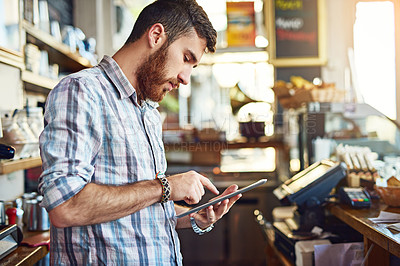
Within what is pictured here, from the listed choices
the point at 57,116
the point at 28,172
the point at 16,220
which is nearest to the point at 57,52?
the point at 28,172

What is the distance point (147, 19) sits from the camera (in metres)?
1.30

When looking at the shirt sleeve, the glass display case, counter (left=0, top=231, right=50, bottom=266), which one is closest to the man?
the shirt sleeve

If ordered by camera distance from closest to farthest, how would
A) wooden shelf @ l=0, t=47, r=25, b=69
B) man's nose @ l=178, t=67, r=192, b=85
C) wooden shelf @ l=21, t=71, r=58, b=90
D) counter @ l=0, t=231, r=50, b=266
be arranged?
man's nose @ l=178, t=67, r=192, b=85, counter @ l=0, t=231, r=50, b=266, wooden shelf @ l=0, t=47, r=25, b=69, wooden shelf @ l=21, t=71, r=58, b=90

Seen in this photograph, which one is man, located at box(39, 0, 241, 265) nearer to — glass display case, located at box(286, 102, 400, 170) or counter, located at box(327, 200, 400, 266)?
counter, located at box(327, 200, 400, 266)

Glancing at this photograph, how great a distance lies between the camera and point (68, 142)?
99cm

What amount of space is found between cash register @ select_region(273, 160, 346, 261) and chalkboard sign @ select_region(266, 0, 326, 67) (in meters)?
2.68

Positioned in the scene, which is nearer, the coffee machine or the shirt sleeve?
the shirt sleeve

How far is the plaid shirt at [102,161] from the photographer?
3.22 feet

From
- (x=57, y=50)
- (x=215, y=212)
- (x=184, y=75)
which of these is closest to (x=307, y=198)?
(x=215, y=212)

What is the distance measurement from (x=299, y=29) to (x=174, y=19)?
3.62 m

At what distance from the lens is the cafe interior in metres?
1.89

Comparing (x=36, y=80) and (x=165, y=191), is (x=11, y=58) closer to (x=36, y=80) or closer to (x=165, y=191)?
(x=36, y=80)

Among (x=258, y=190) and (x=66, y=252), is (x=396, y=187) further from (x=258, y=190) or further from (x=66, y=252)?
(x=258, y=190)

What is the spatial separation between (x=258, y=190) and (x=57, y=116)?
118 inches
